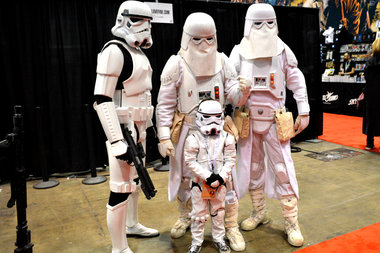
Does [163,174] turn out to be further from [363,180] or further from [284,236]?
[363,180]

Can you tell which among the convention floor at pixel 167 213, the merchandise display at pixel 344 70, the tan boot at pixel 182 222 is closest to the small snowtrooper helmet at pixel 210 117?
the tan boot at pixel 182 222

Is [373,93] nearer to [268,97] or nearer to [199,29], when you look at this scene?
[268,97]

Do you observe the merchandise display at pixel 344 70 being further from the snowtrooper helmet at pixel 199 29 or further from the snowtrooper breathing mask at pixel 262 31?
the snowtrooper helmet at pixel 199 29

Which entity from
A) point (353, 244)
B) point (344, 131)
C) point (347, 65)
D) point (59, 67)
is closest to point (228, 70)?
point (353, 244)

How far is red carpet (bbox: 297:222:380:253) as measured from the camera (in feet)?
8.25

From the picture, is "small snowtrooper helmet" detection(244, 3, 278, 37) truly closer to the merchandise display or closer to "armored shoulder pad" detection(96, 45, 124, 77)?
"armored shoulder pad" detection(96, 45, 124, 77)

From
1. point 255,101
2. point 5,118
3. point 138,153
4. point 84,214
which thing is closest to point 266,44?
point 255,101

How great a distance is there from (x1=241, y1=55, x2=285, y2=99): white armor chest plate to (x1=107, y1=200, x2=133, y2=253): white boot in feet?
4.62

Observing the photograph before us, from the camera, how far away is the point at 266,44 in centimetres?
263

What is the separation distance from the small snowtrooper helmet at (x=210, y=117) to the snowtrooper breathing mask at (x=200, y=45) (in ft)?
0.91

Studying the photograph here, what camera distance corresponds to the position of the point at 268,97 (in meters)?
2.69

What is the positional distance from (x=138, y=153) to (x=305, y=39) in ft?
15.9

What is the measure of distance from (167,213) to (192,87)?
1492mm

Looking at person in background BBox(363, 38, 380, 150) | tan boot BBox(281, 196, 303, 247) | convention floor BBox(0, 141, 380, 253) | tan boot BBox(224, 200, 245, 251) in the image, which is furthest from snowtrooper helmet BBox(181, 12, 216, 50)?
person in background BBox(363, 38, 380, 150)
